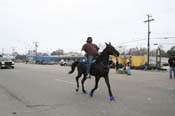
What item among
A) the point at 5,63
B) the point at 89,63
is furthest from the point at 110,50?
the point at 5,63

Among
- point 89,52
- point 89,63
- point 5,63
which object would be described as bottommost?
point 5,63

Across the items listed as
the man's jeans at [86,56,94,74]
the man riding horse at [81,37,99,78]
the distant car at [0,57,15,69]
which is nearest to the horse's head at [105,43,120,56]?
the man riding horse at [81,37,99,78]

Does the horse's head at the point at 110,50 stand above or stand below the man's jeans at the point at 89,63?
above

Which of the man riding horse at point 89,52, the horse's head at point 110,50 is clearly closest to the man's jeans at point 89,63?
the man riding horse at point 89,52

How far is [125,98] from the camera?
1230cm

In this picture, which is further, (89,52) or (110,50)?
(89,52)

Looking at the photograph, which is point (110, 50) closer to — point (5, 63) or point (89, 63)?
point (89, 63)

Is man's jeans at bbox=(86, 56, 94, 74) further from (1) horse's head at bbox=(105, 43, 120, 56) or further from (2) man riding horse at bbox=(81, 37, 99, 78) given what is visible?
(1) horse's head at bbox=(105, 43, 120, 56)

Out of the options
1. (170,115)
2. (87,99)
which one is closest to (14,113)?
(87,99)

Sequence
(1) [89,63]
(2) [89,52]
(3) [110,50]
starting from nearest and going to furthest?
(3) [110,50] < (1) [89,63] < (2) [89,52]

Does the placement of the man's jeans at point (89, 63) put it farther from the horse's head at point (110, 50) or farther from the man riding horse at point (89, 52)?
the horse's head at point (110, 50)

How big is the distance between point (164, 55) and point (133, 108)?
146799 millimetres

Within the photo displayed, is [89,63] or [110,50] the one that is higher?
[110,50]

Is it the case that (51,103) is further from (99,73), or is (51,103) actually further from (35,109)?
(99,73)
